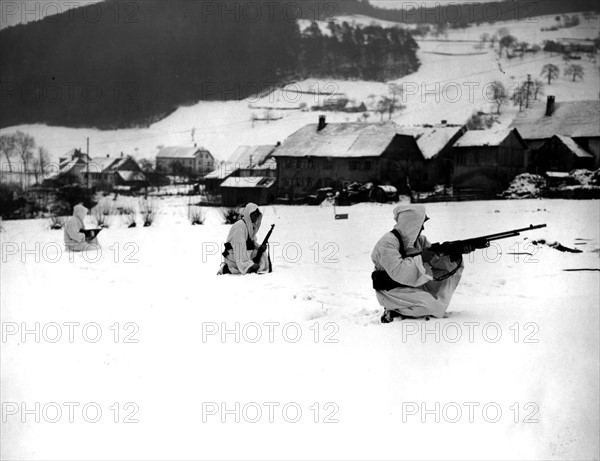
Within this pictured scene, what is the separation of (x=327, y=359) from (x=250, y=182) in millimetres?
1771

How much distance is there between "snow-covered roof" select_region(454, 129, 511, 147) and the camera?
13.4 feet

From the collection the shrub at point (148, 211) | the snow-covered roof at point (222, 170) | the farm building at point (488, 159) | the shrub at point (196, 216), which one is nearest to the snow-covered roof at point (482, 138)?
the farm building at point (488, 159)

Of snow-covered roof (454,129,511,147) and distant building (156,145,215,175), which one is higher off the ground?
snow-covered roof (454,129,511,147)

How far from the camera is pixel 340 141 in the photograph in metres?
4.30

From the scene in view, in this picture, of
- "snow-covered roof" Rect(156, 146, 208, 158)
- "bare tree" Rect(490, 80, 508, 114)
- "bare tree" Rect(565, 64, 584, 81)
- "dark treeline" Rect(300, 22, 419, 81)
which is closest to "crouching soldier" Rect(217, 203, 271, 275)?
"snow-covered roof" Rect(156, 146, 208, 158)

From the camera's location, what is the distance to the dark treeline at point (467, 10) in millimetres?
4035

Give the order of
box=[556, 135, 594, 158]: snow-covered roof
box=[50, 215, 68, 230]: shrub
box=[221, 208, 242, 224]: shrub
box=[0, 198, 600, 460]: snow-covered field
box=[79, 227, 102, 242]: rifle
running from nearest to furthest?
box=[0, 198, 600, 460]: snow-covered field → box=[556, 135, 594, 158]: snow-covered roof → box=[221, 208, 242, 224]: shrub → box=[50, 215, 68, 230]: shrub → box=[79, 227, 102, 242]: rifle

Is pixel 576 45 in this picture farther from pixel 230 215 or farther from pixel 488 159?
pixel 230 215

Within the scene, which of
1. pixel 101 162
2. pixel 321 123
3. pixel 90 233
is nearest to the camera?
pixel 321 123

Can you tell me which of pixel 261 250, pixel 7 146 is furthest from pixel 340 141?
pixel 7 146

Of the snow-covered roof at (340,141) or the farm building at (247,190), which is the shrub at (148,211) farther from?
the snow-covered roof at (340,141)

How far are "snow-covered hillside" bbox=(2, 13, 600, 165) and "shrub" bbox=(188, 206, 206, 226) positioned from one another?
0.46m

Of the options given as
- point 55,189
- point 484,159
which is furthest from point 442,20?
point 55,189

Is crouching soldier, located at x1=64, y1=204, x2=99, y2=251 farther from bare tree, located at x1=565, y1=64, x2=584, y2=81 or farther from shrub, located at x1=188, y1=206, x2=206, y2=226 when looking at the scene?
bare tree, located at x1=565, y1=64, x2=584, y2=81
